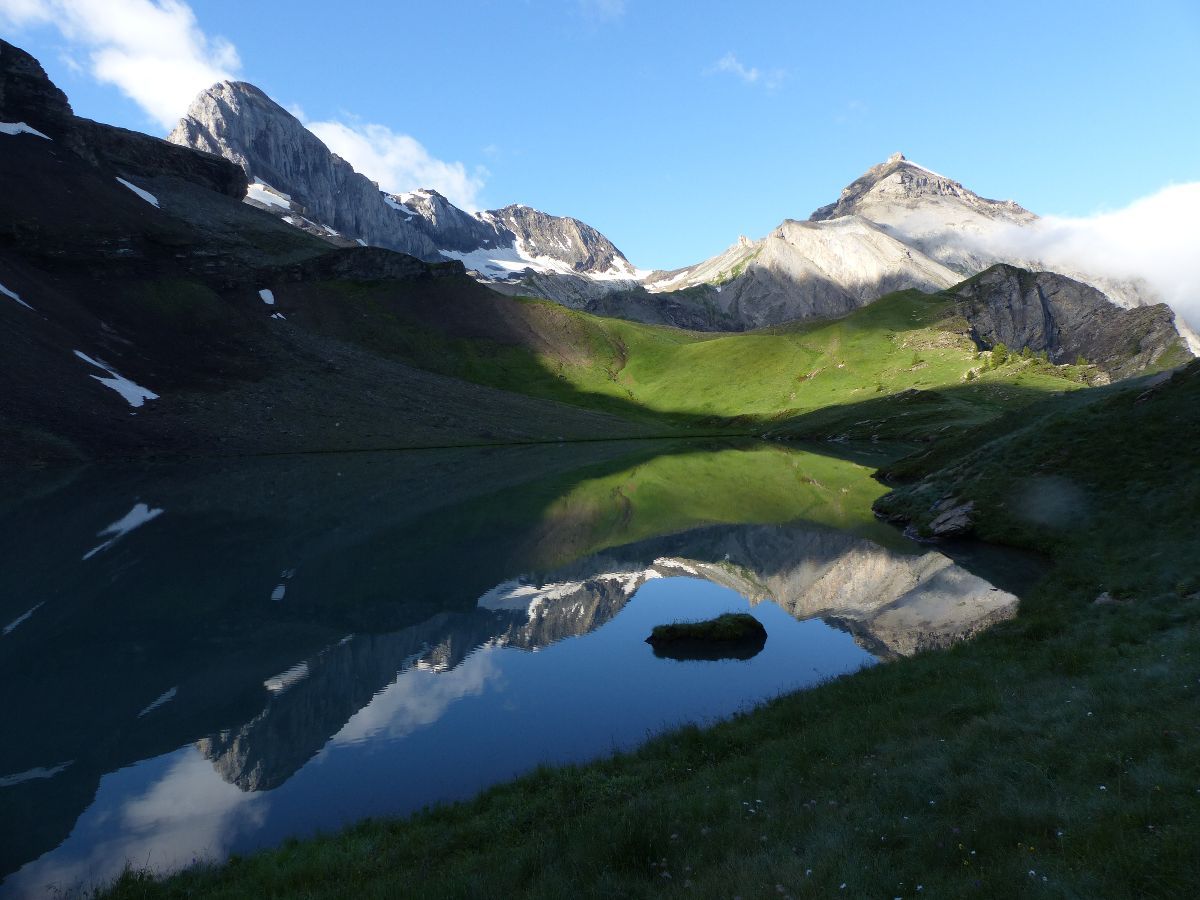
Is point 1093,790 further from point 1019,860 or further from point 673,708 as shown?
point 673,708

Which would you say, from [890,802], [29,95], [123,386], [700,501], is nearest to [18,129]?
[29,95]

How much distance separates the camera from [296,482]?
79062mm

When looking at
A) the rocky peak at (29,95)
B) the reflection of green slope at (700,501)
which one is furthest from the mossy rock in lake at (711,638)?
the rocky peak at (29,95)

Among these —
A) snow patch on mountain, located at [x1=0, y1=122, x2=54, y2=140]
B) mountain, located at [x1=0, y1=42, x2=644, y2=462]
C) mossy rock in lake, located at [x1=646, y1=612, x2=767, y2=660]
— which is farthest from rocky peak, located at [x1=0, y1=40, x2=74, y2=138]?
mossy rock in lake, located at [x1=646, y1=612, x2=767, y2=660]

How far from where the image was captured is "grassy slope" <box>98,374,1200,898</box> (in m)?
8.55

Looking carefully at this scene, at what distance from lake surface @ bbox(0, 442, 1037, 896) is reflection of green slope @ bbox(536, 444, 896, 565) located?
630 mm

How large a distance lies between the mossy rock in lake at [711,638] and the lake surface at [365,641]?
0.85 meters

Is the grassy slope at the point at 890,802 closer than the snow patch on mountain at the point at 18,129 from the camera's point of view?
Yes

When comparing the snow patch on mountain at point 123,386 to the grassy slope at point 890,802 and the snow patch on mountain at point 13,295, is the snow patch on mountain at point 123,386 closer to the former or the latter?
the snow patch on mountain at point 13,295

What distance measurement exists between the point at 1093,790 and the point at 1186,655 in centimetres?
737

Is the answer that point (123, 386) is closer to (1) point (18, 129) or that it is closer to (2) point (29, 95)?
(1) point (18, 129)

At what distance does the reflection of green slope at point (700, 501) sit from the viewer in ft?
169

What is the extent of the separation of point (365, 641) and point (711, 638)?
1501 cm

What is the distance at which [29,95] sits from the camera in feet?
554
